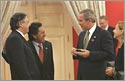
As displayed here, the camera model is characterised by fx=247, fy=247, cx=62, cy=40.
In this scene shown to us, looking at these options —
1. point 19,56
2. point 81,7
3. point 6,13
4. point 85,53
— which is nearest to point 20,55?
point 19,56

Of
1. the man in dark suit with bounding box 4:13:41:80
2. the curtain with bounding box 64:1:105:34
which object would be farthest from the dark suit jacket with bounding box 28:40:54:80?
the curtain with bounding box 64:1:105:34

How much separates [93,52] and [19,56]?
580 millimetres

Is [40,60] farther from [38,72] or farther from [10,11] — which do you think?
[10,11]

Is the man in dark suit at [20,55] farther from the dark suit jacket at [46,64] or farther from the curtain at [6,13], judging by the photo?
the curtain at [6,13]

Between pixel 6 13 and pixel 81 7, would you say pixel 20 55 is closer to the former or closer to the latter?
pixel 6 13

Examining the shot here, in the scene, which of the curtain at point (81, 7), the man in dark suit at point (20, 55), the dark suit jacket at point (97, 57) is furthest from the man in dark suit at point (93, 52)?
the curtain at point (81, 7)

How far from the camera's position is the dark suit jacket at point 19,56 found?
176cm

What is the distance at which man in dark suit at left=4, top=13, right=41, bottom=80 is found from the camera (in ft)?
5.78

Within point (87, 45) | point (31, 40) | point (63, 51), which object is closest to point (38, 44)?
point (31, 40)

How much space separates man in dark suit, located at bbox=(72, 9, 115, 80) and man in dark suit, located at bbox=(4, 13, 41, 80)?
0.38 meters

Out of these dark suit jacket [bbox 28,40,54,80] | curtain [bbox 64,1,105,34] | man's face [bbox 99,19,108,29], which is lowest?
dark suit jacket [bbox 28,40,54,80]

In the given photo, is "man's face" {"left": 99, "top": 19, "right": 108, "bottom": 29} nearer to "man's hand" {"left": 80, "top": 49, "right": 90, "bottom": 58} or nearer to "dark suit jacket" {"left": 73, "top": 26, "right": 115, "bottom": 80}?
"dark suit jacket" {"left": 73, "top": 26, "right": 115, "bottom": 80}

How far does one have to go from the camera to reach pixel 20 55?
1.76 m

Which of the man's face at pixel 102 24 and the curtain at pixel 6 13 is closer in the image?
the curtain at pixel 6 13
